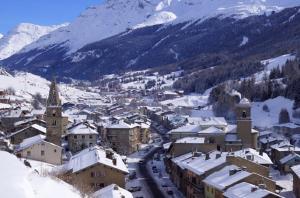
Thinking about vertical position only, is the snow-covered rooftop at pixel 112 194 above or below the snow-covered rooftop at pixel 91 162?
below

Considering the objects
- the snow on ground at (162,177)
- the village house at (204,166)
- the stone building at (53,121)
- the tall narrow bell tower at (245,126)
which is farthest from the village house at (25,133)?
the tall narrow bell tower at (245,126)

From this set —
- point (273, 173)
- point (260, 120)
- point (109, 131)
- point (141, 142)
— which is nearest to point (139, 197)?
point (273, 173)

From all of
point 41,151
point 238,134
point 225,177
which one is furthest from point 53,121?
point 225,177

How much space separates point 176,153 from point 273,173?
40.2ft

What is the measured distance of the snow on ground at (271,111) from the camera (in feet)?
469

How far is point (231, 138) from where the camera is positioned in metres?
90.9

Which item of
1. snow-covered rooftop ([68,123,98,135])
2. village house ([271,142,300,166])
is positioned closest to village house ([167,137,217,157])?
village house ([271,142,300,166])

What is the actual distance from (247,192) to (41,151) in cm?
3175

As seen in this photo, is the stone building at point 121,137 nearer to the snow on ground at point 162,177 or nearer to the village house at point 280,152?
the snow on ground at point 162,177

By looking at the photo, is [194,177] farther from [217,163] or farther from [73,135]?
[73,135]

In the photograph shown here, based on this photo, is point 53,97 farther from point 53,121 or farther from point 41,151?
point 41,151

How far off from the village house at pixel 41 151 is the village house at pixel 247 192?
28.2m

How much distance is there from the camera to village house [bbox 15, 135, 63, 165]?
7119 cm

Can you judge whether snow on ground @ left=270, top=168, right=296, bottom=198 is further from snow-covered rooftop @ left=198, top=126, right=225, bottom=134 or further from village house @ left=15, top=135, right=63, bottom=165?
village house @ left=15, top=135, right=63, bottom=165
